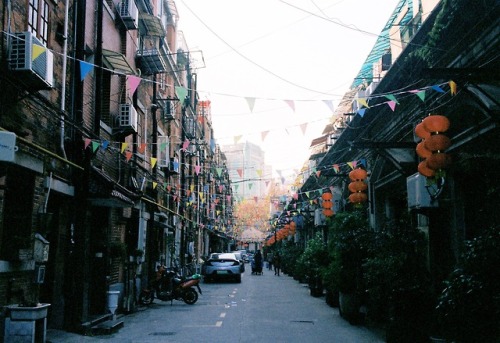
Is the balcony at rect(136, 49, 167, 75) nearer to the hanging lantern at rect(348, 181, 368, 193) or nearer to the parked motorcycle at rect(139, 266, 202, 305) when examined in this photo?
the parked motorcycle at rect(139, 266, 202, 305)

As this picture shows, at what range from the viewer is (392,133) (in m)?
14.1

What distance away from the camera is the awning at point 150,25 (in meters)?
17.9

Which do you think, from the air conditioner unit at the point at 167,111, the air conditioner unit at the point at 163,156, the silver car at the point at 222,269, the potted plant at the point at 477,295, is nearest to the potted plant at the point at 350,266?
the potted plant at the point at 477,295

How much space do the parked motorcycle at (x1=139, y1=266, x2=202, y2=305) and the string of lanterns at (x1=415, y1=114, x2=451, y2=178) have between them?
395 inches

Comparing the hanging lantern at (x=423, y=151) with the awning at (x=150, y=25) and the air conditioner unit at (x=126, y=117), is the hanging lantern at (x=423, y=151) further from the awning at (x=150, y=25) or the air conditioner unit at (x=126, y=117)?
the awning at (x=150, y=25)

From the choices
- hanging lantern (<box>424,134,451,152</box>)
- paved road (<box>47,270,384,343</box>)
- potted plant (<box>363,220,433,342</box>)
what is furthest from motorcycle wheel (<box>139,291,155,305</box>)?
hanging lantern (<box>424,134,451,152</box>)

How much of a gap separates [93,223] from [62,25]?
5.14 m

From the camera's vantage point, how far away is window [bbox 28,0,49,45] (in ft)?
30.3

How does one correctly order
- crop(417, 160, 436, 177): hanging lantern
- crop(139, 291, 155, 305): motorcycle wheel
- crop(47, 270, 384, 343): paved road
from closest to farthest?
crop(417, 160, 436, 177): hanging lantern
crop(47, 270, 384, 343): paved road
crop(139, 291, 155, 305): motorcycle wheel

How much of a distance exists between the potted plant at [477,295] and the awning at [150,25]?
1446 cm

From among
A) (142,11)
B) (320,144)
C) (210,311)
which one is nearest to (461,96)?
(210,311)

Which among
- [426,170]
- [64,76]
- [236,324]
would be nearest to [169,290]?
[236,324]

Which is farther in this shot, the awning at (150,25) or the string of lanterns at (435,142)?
the awning at (150,25)

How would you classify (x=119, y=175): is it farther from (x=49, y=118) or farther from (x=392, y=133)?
(x=392, y=133)
